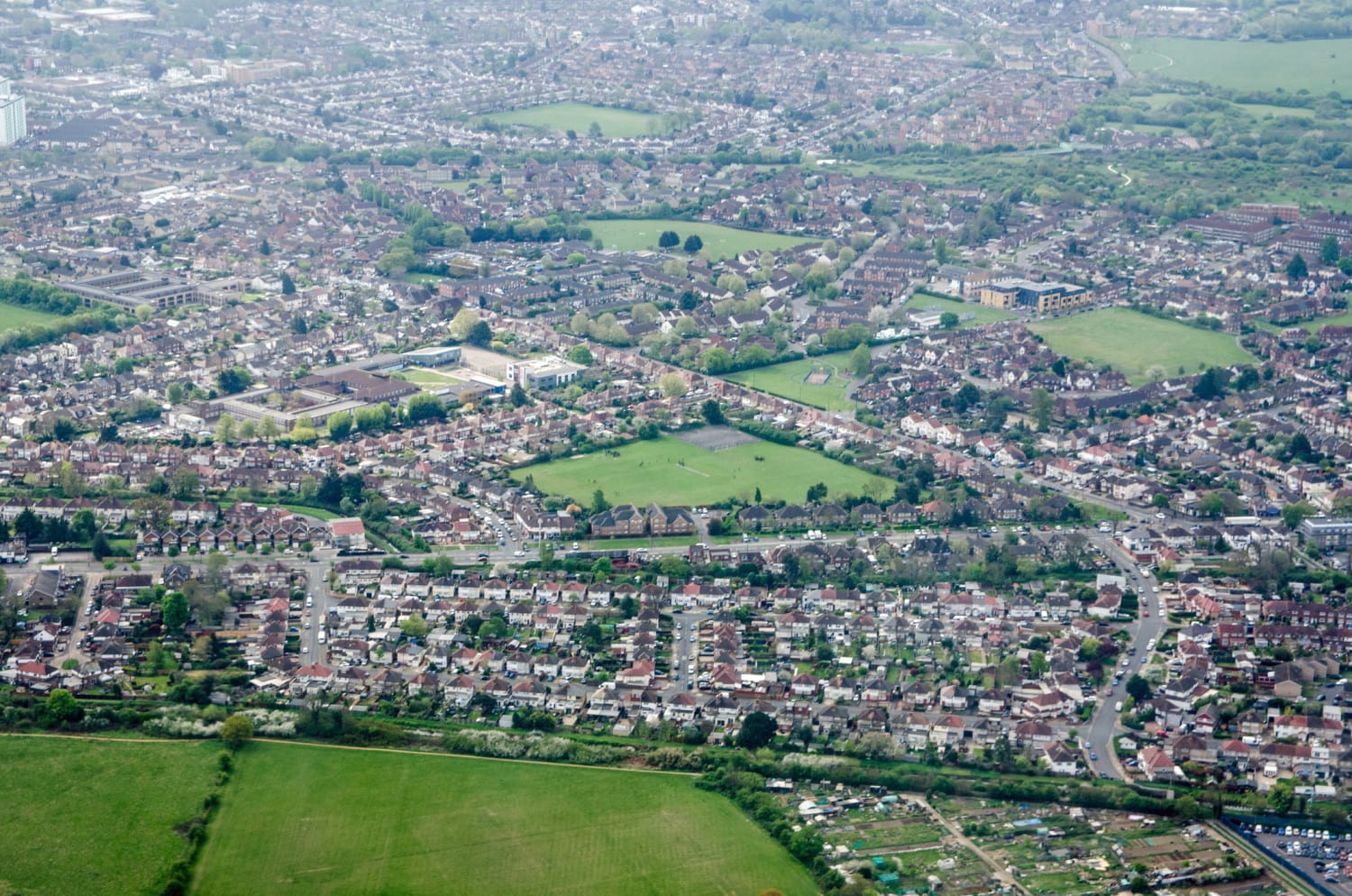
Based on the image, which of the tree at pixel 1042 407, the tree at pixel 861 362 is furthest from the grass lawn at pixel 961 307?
the tree at pixel 1042 407

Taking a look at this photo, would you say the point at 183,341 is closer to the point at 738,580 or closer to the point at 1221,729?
the point at 738,580

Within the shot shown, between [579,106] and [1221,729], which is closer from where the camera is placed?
[1221,729]

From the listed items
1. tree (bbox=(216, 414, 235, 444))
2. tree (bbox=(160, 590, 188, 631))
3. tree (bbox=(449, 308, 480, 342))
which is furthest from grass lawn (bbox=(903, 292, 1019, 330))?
tree (bbox=(160, 590, 188, 631))

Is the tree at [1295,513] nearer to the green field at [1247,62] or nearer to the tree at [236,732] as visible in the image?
the tree at [236,732]

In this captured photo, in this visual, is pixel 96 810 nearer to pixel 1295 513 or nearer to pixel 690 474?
pixel 690 474

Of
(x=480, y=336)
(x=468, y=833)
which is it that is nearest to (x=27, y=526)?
(x=468, y=833)

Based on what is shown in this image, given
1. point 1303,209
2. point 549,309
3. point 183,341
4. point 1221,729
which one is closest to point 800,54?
point 1303,209
